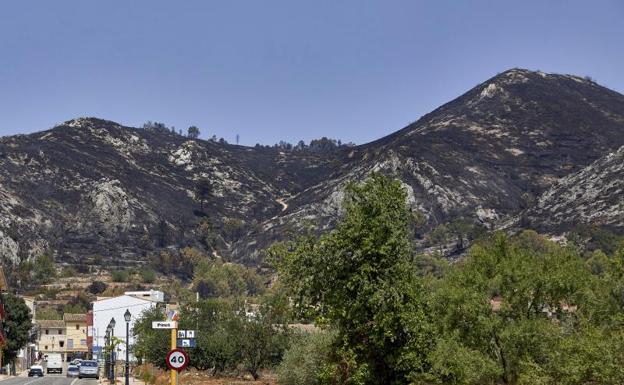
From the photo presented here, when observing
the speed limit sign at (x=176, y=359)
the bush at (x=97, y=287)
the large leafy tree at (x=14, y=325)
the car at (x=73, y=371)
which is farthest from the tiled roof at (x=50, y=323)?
the speed limit sign at (x=176, y=359)

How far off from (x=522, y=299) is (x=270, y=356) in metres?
30.6

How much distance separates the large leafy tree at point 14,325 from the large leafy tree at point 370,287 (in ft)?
217

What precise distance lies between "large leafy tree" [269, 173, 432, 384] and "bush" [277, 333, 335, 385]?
32.2ft

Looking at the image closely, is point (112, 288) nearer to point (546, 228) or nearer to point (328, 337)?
Result: point (546, 228)

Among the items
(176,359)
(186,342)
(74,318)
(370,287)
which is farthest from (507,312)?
(74,318)

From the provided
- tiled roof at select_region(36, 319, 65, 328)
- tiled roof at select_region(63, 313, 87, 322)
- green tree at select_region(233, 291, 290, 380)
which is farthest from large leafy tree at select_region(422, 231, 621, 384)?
tiled roof at select_region(36, 319, 65, 328)

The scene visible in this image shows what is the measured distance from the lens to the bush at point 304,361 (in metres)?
45.8

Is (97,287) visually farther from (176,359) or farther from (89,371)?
(176,359)

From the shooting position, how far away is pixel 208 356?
6869cm

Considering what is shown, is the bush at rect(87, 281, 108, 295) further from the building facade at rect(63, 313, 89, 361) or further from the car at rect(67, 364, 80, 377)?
the car at rect(67, 364, 80, 377)

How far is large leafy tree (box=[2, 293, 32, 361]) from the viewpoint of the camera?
305ft

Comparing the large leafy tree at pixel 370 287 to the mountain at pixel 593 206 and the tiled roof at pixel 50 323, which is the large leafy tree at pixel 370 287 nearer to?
the tiled roof at pixel 50 323

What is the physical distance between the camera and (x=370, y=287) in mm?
31797

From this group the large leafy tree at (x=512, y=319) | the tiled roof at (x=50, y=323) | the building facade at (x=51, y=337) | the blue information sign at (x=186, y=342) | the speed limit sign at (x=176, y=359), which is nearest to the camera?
the speed limit sign at (x=176, y=359)
